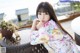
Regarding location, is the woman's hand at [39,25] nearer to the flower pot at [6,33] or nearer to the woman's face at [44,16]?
the woman's face at [44,16]

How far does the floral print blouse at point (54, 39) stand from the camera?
1.66 metres

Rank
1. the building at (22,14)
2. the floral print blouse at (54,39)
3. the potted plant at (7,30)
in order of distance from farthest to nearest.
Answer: the building at (22,14), the potted plant at (7,30), the floral print blouse at (54,39)

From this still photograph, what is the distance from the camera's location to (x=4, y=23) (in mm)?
1944

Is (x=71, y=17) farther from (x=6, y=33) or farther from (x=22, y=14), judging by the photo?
(x=6, y=33)

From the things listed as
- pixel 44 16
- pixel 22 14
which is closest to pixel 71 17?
pixel 22 14

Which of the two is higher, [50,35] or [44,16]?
[44,16]

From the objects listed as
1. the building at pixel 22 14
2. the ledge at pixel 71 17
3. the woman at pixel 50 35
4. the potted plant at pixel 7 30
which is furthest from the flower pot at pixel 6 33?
A: the ledge at pixel 71 17

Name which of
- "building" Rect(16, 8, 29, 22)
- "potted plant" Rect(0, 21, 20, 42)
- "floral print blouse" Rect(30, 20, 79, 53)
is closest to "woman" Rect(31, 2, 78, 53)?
"floral print blouse" Rect(30, 20, 79, 53)

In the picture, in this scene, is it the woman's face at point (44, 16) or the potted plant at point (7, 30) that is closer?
the woman's face at point (44, 16)

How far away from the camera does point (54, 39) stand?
1666mm

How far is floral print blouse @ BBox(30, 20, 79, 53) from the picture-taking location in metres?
1.66

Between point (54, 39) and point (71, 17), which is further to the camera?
point (71, 17)

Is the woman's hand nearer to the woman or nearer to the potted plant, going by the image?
the woman

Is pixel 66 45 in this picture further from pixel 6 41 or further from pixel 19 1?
pixel 19 1
